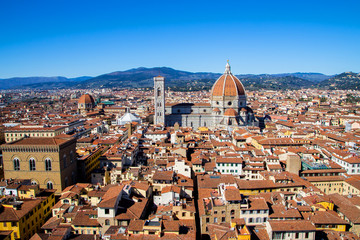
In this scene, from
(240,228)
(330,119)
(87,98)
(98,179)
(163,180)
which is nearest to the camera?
(240,228)

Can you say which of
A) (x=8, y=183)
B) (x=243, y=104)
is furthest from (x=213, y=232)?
(x=243, y=104)

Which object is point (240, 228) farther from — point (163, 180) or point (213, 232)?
point (163, 180)

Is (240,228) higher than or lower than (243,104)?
lower

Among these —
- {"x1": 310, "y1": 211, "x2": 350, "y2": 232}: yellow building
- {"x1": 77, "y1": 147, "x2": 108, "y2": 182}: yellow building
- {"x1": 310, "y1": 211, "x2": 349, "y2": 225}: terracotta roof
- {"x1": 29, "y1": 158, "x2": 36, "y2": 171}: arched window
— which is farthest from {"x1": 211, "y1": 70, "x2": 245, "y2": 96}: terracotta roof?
{"x1": 310, "y1": 211, "x2": 350, "y2": 232}: yellow building

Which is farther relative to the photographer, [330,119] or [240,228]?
[330,119]

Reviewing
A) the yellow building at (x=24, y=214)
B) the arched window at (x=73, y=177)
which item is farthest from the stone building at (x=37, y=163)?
the yellow building at (x=24, y=214)

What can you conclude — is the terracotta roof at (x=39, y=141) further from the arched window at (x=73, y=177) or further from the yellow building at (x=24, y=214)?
the yellow building at (x=24, y=214)

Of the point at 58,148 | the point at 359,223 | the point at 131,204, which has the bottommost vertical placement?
the point at 359,223

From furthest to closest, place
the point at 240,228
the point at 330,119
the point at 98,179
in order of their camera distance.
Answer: the point at 330,119 < the point at 98,179 < the point at 240,228
